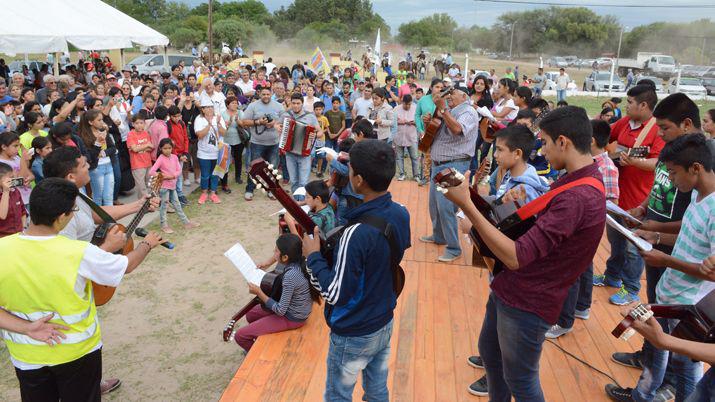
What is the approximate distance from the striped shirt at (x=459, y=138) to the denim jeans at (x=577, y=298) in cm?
201

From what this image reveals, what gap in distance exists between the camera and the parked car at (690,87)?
2653 cm

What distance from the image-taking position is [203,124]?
877 centimetres

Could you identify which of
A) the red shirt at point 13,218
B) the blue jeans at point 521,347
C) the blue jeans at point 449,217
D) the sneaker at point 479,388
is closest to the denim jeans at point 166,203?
the red shirt at point 13,218

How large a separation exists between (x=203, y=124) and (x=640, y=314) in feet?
26.3

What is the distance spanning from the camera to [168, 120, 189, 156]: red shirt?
8.47 m

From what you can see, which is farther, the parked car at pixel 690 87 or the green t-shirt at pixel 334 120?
the parked car at pixel 690 87

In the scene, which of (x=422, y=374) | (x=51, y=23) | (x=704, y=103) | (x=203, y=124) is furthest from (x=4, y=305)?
(x=704, y=103)

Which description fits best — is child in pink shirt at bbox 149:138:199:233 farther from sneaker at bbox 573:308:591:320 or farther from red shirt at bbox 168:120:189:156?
sneaker at bbox 573:308:591:320

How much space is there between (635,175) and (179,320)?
16.3 feet

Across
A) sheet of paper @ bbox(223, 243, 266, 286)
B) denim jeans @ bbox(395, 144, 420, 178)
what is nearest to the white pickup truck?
denim jeans @ bbox(395, 144, 420, 178)

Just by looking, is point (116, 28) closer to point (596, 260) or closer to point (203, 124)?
point (203, 124)

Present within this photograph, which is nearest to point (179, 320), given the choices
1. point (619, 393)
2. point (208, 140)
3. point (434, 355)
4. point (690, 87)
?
point (434, 355)

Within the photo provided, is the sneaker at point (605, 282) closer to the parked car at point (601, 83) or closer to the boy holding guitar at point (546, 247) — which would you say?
the boy holding guitar at point (546, 247)

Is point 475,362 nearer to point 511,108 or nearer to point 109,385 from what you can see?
point 109,385
